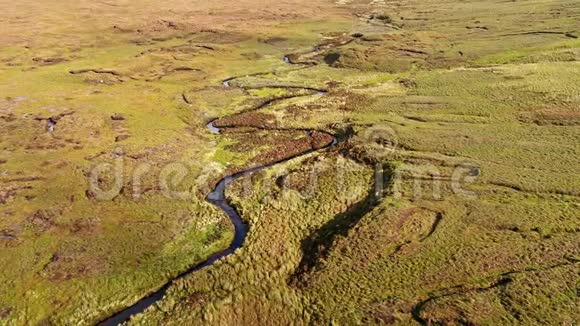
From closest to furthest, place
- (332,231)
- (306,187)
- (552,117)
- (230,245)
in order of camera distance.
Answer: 1. (332,231)
2. (230,245)
3. (306,187)
4. (552,117)

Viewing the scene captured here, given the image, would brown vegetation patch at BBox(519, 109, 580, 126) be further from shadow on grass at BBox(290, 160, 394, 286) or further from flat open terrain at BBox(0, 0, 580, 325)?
shadow on grass at BBox(290, 160, 394, 286)

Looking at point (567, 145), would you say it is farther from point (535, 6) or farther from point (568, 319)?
point (535, 6)

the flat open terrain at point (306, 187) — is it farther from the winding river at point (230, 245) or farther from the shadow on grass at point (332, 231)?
the winding river at point (230, 245)

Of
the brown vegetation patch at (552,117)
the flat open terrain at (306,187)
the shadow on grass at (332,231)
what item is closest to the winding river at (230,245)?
the flat open terrain at (306,187)

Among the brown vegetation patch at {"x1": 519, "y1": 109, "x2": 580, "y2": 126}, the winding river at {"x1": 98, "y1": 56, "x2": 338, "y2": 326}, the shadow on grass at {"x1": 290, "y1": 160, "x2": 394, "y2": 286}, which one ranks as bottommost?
the winding river at {"x1": 98, "y1": 56, "x2": 338, "y2": 326}

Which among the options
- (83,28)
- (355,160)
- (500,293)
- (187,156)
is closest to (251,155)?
Result: (187,156)

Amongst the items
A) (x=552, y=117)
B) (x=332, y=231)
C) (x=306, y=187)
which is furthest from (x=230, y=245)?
(x=552, y=117)

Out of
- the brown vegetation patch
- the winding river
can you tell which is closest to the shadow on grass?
the winding river

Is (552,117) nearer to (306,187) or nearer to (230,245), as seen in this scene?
(306,187)
